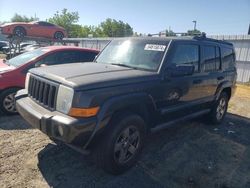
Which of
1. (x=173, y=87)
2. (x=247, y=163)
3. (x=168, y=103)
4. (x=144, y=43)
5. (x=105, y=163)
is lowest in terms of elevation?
(x=247, y=163)

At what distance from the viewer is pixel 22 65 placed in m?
5.95

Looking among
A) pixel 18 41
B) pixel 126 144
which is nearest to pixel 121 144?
pixel 126 144

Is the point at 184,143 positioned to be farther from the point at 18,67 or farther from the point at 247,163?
the point at 18,67

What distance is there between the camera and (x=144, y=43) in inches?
178

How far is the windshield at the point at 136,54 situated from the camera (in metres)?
4.20

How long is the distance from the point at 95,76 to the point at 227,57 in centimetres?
404

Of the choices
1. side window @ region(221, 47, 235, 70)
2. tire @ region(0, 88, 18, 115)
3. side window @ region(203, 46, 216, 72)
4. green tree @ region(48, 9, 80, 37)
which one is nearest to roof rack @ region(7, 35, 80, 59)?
tire @ region(0, 88, 18, 115)

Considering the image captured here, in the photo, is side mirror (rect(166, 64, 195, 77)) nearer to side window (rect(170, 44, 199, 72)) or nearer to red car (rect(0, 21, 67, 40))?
side window (rect(170, 44, 199, 72))

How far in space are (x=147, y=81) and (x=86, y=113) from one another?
1.16 m

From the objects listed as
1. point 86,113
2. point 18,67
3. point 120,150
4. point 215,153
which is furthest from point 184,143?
point 18,67

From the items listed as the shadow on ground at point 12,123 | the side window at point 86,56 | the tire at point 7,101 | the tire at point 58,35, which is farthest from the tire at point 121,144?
the tire at point 58,35

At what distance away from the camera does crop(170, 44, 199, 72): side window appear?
4.33 meters

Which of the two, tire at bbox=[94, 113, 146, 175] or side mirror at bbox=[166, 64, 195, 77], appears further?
side mirror at bbox=[166, 64, 195, 77]

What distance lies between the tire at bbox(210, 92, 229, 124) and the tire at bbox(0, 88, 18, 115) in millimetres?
4611
